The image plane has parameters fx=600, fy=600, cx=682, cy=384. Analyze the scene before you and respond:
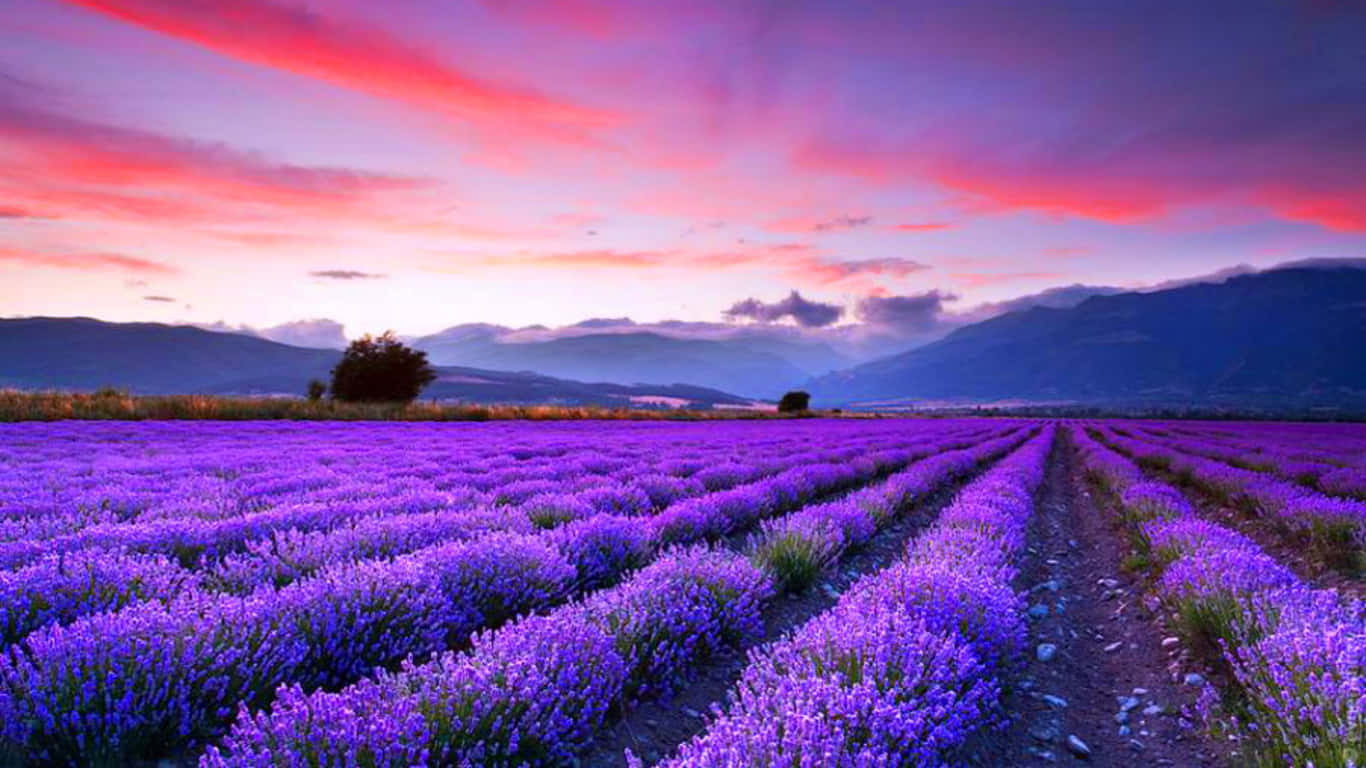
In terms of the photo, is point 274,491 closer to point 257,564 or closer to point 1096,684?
point 257,564

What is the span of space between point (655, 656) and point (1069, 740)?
2.43m

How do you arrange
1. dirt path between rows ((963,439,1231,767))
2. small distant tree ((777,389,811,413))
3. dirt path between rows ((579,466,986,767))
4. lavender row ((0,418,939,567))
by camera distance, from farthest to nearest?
small distant tree ((777,389,811,413)), lavender row ((0,418,939,567)), dirt path between rows ((963,439,1231,767)), dirt path between rows ((579,466,986,767))

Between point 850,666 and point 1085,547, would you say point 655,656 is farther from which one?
point 1085,547

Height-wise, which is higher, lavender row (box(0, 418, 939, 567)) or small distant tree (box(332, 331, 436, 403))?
small distant tree (box(332, 331, 436, 403))

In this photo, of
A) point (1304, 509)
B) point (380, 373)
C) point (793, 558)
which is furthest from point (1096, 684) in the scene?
point (380, 373)

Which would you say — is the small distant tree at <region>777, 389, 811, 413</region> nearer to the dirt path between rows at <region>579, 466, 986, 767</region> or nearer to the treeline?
the treeline

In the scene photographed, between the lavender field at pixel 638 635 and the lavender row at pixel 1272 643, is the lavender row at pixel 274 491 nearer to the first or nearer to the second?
the lavender field at pixel 638 635

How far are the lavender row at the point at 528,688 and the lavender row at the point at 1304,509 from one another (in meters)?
7.19

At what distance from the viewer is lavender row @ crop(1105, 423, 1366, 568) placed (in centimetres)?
681

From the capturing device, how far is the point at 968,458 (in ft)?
54.8

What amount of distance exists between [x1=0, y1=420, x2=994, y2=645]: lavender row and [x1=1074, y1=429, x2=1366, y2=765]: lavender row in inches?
170

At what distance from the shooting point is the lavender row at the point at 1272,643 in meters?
2.44

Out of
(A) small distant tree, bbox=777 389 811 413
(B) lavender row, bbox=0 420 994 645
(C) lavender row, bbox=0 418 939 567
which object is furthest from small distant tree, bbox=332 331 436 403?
(A) small distant tree, bbox=777 389 811 413

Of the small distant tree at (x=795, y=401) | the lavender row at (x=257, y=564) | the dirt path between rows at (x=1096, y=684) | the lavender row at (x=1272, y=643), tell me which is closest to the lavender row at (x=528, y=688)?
the lavender row at (x=257, y=564)
